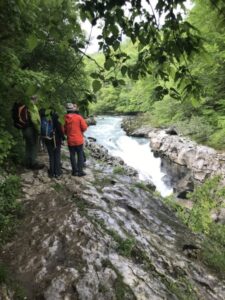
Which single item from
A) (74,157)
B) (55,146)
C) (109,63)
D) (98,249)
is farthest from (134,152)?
(109,63)

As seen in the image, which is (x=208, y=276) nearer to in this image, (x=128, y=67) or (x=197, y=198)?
(x=197, y=198)

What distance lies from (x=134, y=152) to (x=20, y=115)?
42.5ft

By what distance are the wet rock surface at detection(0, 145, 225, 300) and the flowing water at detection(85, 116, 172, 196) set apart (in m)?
7.93

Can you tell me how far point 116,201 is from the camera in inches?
294

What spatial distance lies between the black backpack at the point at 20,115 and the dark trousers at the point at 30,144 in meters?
0.20

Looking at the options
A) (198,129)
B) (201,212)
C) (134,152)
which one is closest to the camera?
(201,212)

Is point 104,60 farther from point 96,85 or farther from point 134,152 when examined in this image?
point 134,152

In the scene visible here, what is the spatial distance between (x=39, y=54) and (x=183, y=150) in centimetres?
944

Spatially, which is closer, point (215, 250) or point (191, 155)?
Result: point (215, 250)

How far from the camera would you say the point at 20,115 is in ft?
25.1

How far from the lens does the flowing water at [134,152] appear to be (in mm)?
16688

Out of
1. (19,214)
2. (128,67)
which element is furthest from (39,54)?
(128,67)

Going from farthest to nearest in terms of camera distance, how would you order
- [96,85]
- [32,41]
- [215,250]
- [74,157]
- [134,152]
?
1. [134,152]
2. [74,157]
3. [215,250]
4. [96,85]
5. [32,41]

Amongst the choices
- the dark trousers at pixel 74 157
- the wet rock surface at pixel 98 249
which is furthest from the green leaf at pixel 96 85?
the dark trousers at pixel 74 157
